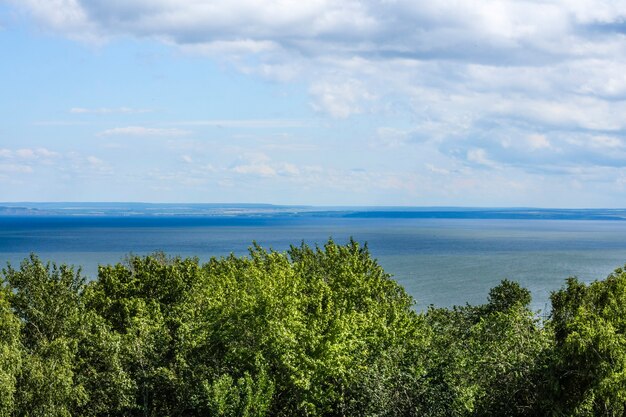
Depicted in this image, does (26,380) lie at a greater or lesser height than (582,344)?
lesser

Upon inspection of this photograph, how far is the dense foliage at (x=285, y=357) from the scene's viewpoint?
39.3m

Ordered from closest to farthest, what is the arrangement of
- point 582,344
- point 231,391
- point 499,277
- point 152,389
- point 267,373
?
point 582,344, point 231,391, point 267,373, point 152,389, point 499,277

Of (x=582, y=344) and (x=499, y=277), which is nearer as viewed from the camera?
(x=582, y=344)

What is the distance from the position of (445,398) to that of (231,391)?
11017 mm

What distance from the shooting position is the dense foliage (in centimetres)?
3928

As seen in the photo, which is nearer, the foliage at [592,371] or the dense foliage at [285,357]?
the foliage at [592,371]

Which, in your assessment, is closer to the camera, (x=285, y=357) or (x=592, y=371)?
(x=592, y=371)

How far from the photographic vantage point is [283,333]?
42.2 metres

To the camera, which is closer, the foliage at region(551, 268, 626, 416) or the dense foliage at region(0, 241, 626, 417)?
the foliage at region(551, 268, 626, 416)

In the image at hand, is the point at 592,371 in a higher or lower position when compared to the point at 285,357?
higher

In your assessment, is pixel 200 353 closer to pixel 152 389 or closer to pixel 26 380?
pixel 152 389

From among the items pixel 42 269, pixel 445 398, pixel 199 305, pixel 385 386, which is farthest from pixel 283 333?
pixel 42 269

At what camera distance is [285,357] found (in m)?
41.6

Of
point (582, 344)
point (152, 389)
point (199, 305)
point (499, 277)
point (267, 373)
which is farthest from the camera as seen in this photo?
point (499, 277)
